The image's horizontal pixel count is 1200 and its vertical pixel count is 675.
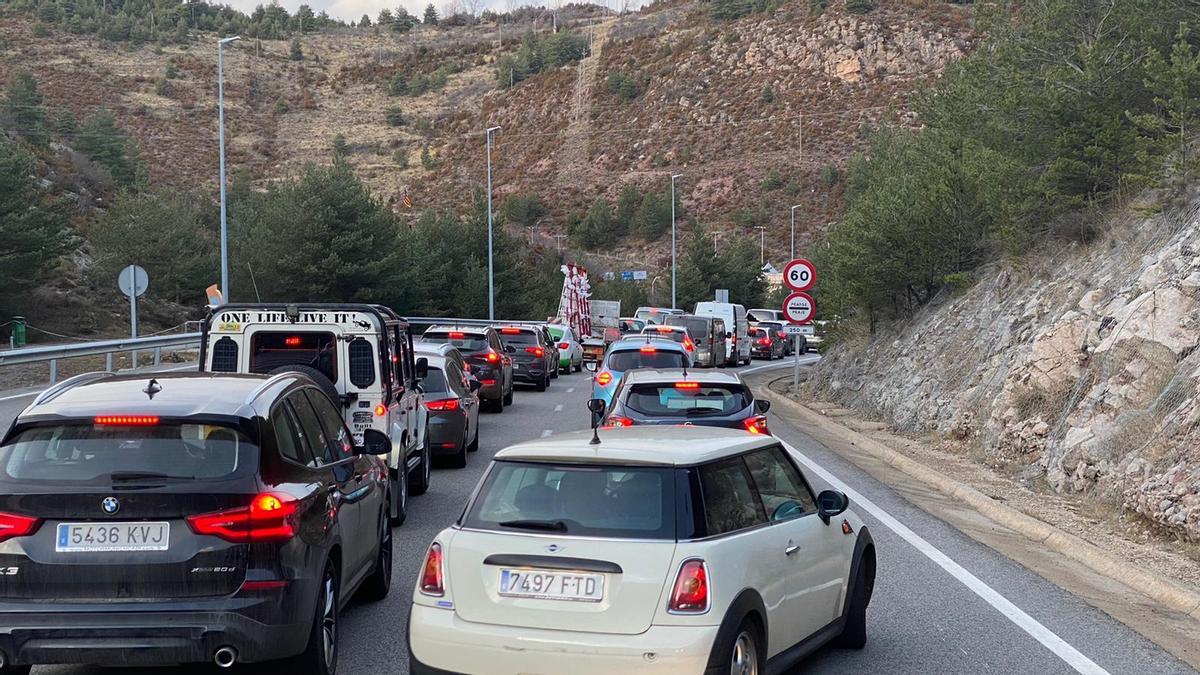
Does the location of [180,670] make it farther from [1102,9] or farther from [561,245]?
[561,245]

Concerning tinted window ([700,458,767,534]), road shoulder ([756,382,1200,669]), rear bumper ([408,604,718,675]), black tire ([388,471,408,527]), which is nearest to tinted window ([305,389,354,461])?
rear bumper ([408,604,718,675])

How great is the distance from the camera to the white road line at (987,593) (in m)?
7.35

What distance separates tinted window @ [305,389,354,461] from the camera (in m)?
7.75

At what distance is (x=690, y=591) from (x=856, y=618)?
229cm

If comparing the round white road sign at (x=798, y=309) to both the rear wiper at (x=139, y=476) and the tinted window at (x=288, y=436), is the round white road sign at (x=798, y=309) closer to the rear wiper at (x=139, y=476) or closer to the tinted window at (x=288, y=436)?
the tinted window at (x=288, y=436)

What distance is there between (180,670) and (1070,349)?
42.1 ft

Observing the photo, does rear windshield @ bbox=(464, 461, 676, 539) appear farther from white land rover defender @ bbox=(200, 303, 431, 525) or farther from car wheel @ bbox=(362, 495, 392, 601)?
white land rover defender @ bbox=(200, 303, 431, 525)

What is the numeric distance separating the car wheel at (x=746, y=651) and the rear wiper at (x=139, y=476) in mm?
2694

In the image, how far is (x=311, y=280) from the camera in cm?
5116

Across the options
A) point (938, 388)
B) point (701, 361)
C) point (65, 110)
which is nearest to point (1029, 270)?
point (938, 388)

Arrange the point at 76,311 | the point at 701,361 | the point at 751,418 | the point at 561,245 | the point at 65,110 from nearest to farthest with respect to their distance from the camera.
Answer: the point at 751,418 → the point at 701,361 → the point at 76,311 → the point at 65,110 → the point at 561,245

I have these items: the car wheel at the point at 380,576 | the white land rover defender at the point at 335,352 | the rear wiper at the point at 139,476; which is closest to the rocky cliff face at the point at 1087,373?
the car wheel at the point at 380,576

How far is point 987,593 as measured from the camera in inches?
362

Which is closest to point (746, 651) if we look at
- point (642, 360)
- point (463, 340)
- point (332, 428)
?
point (332, 428)
